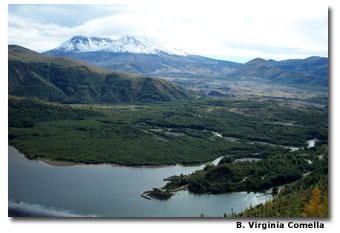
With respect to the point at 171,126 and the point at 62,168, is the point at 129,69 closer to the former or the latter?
the point at 171,126

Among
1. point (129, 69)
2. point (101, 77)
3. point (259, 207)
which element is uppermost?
point (129, 69)

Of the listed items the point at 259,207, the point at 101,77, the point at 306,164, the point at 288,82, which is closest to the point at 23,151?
the point at 259,207

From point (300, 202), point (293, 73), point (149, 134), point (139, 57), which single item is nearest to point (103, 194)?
point (300, 202)

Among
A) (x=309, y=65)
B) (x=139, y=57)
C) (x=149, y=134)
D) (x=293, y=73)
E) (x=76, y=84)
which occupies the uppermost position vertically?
(x=139, y=57)

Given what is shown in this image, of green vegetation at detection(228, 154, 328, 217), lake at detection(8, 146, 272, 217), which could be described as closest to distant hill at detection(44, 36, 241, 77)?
lake at detection(8, 146, 272, 217)

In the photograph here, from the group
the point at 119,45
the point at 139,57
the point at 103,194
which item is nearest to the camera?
the point at 103,194

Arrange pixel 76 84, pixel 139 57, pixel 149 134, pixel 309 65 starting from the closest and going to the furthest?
1. pixel 149 134
2. pixel 76 84
3. pixel 309 65
4. pixel 139 57

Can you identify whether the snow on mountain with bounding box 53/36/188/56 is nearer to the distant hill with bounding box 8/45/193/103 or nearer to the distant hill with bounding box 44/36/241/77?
the distant hill with bounding box 44/36/241/77

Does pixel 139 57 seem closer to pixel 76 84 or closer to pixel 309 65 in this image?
pixel 309 65
